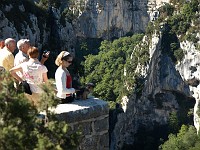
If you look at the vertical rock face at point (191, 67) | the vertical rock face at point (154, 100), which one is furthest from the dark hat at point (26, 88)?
the vertical rock face at point (154, 100)

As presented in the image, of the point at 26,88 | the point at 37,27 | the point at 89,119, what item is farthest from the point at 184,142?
the point at 89,119

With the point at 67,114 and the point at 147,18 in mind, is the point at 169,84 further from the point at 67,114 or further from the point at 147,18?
the point at 67,114

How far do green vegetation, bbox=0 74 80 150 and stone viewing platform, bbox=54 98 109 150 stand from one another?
1408mm

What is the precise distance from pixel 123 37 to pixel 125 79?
73.0 feet

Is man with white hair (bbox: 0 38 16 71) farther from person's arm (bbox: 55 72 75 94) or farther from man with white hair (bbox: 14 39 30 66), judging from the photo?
person's arm (bbox: 55 72 75 94)

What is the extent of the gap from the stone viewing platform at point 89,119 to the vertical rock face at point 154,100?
49985mm

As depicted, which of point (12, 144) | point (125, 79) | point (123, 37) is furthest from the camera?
point (123, 37)

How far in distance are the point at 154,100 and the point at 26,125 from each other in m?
54.8

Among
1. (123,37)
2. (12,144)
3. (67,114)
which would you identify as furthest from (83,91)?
Result: (123,37)

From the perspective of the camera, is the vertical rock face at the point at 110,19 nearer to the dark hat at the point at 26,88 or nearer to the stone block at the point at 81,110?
the dark hat at the point at 26,88

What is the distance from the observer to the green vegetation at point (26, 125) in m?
4.64

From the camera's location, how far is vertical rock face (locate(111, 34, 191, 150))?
57.4 metres

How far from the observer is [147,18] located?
265ft

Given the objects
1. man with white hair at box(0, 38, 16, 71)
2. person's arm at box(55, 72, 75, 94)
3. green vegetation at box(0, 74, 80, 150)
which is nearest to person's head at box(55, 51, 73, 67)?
person's arm at box(55, 72, 75, 94)
